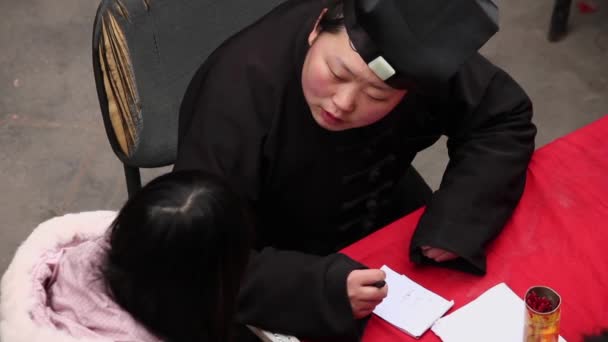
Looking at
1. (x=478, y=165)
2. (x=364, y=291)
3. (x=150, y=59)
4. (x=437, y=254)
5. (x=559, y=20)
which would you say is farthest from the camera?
(x=559, y=20)

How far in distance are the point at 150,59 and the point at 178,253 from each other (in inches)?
31.8

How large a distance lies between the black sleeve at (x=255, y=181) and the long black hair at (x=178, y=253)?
9.7 inches

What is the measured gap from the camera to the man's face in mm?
1511

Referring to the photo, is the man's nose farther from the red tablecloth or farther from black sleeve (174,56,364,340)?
the red tablecloth

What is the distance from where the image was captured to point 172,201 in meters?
1.21

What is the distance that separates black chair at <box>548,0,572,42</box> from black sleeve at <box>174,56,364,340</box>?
2.09 m

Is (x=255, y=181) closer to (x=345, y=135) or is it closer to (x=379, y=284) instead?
(x=345, y=135)

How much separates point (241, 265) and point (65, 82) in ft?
7.37

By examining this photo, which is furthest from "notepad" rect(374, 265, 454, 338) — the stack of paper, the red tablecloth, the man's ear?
the man's ear

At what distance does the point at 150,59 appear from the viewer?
190 centimetres

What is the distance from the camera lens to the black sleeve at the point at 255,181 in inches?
60.1

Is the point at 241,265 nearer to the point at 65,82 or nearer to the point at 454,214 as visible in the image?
the point at 454,214

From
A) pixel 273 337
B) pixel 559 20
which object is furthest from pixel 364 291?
pixel 559 20

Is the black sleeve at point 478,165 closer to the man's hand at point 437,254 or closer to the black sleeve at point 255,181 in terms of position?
the man's hand at point 437,254
